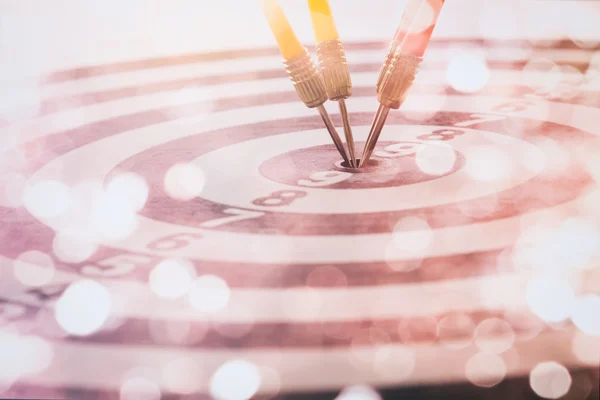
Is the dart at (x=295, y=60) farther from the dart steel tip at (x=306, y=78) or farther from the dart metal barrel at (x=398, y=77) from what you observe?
the dart metal barrel at (x=398, y=77)

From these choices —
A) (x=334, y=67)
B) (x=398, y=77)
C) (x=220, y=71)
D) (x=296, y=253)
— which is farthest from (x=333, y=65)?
(x=220, y=71)

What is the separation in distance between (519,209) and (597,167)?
0.32 metres

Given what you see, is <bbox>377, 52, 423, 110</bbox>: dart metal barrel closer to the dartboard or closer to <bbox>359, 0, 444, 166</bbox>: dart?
<bbox>359, 0, 444, 166</bbox>: dart

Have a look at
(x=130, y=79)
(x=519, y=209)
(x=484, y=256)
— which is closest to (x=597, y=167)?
(x=519, y=209)

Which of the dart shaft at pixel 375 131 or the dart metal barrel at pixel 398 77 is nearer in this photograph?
the dart metal barrel at pixel 398 77

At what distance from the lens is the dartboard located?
2.52 ft

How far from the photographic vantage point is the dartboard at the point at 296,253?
769mm

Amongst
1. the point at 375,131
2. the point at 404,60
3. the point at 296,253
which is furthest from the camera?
the point at 375,131

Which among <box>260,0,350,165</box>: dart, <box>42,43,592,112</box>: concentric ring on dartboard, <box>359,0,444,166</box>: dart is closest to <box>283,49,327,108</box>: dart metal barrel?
<box>260,0,350,165</box>: dart

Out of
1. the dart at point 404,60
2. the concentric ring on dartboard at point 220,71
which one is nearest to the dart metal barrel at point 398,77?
the dart at point 404,60

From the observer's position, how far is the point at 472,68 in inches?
98.6

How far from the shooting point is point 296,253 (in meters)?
1.04

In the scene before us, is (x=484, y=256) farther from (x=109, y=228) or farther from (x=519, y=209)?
(x=109, y=228)

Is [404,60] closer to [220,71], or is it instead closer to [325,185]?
[325,185]
